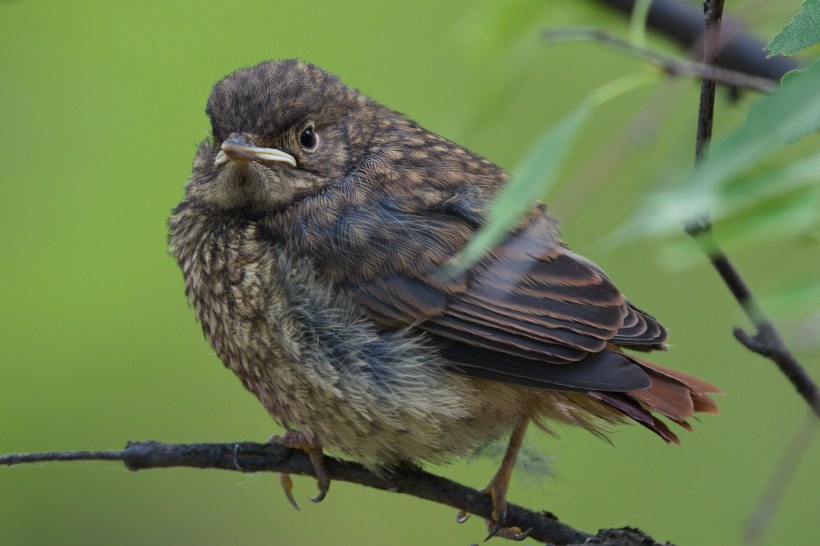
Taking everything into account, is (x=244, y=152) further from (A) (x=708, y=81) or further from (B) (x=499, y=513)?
(A) (x=708, y=81)

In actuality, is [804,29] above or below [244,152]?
below

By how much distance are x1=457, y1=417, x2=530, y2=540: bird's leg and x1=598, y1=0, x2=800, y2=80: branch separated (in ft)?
4.19

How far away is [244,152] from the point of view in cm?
306

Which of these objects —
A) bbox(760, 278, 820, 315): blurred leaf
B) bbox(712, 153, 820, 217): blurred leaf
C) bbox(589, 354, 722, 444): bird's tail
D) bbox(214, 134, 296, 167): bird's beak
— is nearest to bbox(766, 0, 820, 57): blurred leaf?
bbox(712, 153, 820, 217): blurred leaf

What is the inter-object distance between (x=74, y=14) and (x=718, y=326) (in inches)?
135

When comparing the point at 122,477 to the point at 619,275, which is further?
the point at 122,477

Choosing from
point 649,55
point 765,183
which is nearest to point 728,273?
point 649,55

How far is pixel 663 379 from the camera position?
2.83 m

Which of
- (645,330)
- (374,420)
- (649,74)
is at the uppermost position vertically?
(649,74)

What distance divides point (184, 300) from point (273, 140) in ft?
7.57

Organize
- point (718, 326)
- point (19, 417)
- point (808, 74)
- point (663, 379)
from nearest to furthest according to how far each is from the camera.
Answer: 1. point (808, 74)
2. point (663, 379)
3. point (19, 417)
4. point (718, 326)

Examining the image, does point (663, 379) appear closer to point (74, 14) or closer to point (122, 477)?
point (122, 477)

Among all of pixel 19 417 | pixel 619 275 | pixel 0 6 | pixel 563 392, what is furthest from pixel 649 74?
pixel 0 6

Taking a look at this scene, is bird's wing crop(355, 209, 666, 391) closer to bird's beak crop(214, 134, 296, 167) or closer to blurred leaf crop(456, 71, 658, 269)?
bird's beak crop(214, 134, 296, 167)
